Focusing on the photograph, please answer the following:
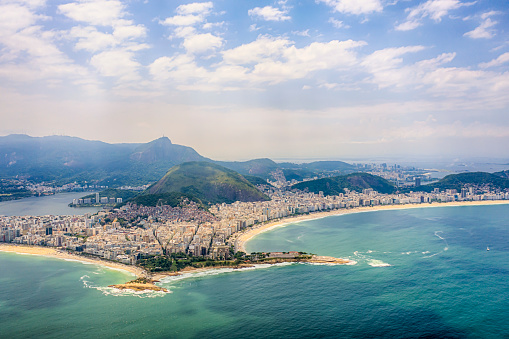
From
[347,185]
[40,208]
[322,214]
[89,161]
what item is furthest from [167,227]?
[89,161]

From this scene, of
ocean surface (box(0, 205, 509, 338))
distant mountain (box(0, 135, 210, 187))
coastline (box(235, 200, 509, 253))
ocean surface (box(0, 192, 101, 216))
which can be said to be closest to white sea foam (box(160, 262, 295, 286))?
ocean surface (box(0, 205, 509, 338))

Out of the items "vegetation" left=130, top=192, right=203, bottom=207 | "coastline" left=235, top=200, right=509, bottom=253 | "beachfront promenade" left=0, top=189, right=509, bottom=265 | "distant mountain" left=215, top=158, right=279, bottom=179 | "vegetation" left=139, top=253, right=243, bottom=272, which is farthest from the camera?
"distant mountain" left=215, top=158, right=279, bottom=179

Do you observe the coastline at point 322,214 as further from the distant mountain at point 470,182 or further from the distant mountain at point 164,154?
the distant mountain at point 164,154

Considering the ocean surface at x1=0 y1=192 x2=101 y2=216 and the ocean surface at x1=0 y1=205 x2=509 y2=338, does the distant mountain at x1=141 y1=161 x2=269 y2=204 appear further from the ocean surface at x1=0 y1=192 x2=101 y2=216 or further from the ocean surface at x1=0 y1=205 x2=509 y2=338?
the ocean surface at x1=0 y1=205 x2=509 y2=338

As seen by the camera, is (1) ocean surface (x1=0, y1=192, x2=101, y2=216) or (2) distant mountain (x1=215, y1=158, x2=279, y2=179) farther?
(2) distant mountain (x1=215, y1=158, x2=279, y2=179)

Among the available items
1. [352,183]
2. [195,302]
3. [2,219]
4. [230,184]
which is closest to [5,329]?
A: [195,302]

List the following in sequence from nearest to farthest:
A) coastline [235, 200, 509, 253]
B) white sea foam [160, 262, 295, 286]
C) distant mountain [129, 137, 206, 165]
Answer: white sea foam [160, 262, 295, 286] < coastline [235, 200, 509, 253] < distant mountain [129, 137, 206, 165]

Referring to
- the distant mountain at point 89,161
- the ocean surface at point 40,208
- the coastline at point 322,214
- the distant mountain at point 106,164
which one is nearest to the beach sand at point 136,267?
the coastline at point 322,214
